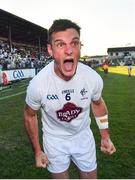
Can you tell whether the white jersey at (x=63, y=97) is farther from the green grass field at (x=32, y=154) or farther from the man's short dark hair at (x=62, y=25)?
the green grass field at (x=32, y=154)

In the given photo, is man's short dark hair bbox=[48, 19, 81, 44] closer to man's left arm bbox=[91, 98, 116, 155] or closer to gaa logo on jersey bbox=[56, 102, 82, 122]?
gaa logo on jersey bbox=[56, 102, 82, 122]

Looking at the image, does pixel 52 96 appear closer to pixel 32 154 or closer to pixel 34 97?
pixel 34 97

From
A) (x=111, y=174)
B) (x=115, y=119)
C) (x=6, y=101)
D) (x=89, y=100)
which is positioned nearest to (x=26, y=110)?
(x=89, y=100)

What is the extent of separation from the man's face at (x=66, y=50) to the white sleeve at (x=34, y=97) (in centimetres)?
32

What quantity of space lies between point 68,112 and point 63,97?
0.58ft

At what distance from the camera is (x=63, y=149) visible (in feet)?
14.0

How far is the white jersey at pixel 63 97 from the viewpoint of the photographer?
4113 millimetres

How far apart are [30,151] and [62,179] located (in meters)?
4.55

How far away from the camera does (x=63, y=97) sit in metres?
4.12

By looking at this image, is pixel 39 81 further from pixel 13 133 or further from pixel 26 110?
pixel 13 133

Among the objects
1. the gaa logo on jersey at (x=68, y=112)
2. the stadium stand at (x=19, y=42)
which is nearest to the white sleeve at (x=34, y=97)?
the gaa logo on jersey at (x=68, y=112)

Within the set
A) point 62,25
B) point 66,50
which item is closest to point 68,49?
point 66,50

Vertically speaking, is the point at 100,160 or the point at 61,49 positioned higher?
the point at 61,49

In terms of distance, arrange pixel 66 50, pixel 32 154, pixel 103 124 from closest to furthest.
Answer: pixel 66 50
pixel 103 124
pixel 32 154
